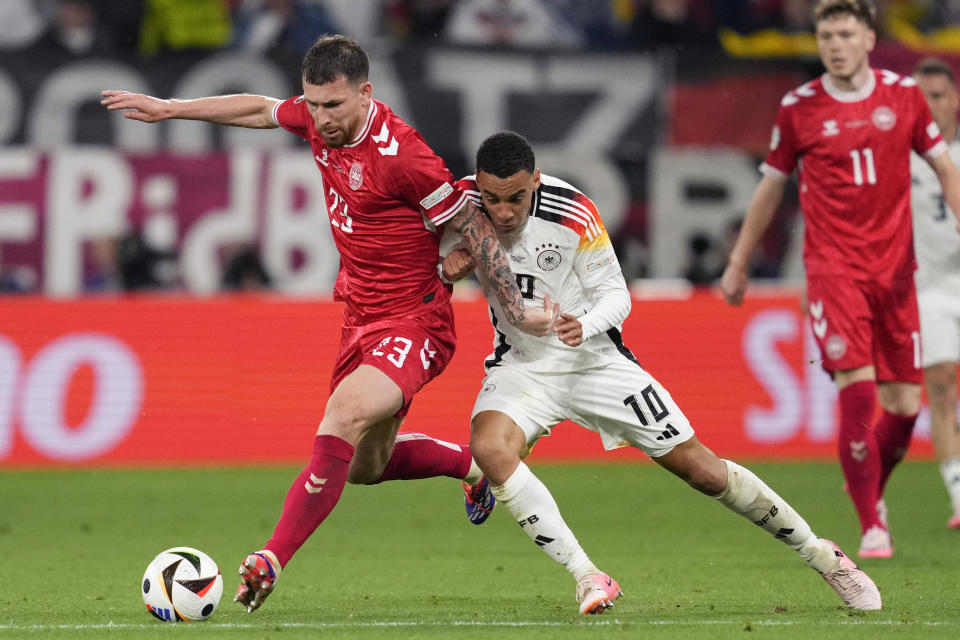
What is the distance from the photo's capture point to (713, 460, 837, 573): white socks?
5.65m

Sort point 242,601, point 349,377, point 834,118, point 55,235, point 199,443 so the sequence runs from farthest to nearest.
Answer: point 55,235 → point 199,443 → point 834,118 → point 349,377 → point 242,601

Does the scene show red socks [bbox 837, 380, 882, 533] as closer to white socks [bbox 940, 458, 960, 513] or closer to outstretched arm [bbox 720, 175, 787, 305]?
outstretched arm [bbox 720, 175, 787, 305]

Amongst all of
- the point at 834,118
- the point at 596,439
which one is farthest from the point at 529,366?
the point at 596,439

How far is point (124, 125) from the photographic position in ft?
42.8

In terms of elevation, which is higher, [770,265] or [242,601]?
[242,601]

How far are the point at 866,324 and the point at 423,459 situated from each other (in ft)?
7.16

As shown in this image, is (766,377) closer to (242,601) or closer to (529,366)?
(529,366)

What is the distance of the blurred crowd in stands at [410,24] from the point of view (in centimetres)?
1353

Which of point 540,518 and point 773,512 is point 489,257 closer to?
point 540,518

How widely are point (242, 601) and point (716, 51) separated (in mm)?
9458

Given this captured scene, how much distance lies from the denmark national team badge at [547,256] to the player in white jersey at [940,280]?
323 cm

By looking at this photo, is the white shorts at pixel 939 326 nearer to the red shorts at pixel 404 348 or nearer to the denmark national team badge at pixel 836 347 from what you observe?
the denmark national team badge at pixel 836 347

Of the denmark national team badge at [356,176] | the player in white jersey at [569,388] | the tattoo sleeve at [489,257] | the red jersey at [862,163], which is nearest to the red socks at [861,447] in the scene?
the red jersey at [862,163]

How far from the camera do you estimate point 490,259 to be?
5.72 meters
